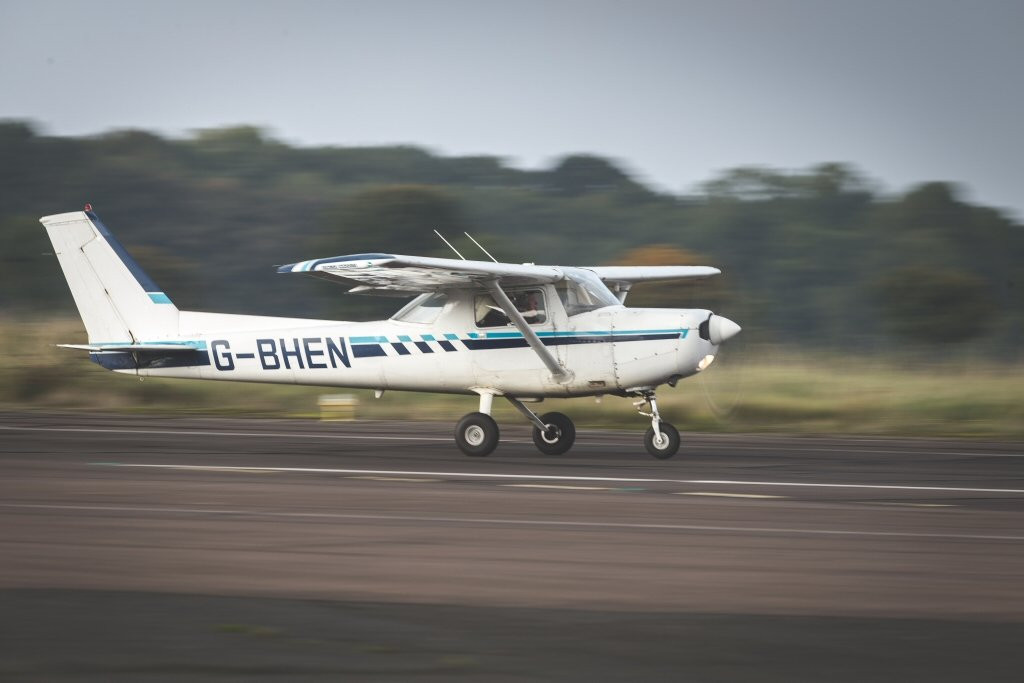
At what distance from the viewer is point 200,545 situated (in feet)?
26.7

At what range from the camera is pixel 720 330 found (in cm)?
1463

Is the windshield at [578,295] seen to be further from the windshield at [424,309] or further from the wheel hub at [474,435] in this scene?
the wheel hub at [474,435]

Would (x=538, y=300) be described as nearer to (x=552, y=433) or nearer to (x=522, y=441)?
(x=552, y=433)

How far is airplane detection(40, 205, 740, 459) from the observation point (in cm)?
1466

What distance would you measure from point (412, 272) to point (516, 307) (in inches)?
65.0

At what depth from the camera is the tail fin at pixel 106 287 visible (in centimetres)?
1605

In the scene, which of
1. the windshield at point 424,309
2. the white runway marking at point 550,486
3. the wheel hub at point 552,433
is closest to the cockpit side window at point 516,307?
the windshield at point 424,309

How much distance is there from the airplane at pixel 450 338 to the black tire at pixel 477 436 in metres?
0.01

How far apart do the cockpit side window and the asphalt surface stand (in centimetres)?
208

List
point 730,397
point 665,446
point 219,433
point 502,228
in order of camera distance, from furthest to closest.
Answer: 1. point 502,228
2. point 730,397
3. point 219,433
4. point 665,446

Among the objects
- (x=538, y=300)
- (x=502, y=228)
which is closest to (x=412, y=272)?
(x=538, y=300)

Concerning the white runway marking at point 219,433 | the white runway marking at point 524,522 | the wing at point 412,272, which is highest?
the wing at point 412,272

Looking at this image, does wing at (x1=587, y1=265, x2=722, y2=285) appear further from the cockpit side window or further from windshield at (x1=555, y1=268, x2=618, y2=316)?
the cockpit side window

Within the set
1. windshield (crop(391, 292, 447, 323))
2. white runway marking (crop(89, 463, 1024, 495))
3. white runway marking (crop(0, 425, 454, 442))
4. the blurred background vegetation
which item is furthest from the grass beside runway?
white runway marking (crop(89, 463, 1024, 495))
